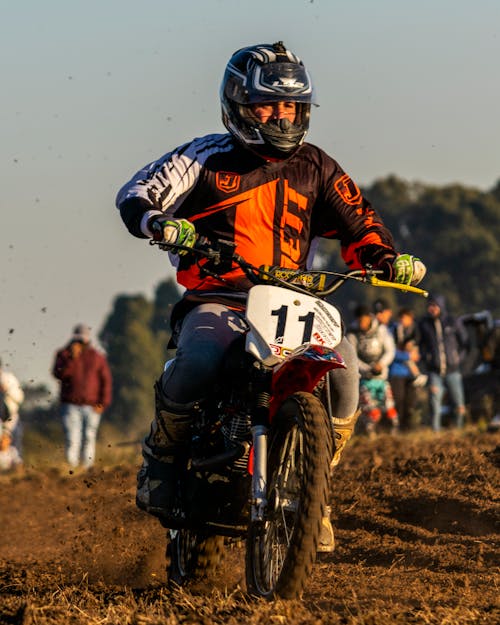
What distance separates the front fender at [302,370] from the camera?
20.0ft

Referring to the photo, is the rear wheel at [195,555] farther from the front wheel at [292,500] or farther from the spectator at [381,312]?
the spectator at [381,312]

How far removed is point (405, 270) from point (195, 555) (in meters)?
1.95

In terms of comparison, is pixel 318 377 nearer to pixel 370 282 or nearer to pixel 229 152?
pixel 370 282

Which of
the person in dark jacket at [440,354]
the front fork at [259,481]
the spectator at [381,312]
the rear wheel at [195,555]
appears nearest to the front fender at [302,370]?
the front fork at [259,481]

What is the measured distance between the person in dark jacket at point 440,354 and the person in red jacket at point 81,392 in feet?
15.4

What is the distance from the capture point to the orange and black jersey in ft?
22.9

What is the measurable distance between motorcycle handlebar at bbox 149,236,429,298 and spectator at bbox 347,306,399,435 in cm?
1065

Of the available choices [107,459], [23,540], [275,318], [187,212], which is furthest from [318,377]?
[107,459]

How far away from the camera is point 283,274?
6.54 metres

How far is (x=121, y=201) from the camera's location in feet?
23.2

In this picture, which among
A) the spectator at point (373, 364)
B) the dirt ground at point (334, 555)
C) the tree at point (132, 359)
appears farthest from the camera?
the tree at point (132, 359)

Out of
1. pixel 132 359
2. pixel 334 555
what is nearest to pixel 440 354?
pixel 334 555

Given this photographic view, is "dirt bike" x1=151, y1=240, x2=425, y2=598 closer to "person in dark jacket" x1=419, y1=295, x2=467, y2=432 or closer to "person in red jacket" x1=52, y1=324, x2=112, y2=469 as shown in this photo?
"person in red jacket" x1=52, y1=324, x2=112, y2=469

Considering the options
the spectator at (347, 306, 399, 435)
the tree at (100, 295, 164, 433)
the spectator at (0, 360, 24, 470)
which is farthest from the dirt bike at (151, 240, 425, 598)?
the tree at (100, 295, 164, 433)
